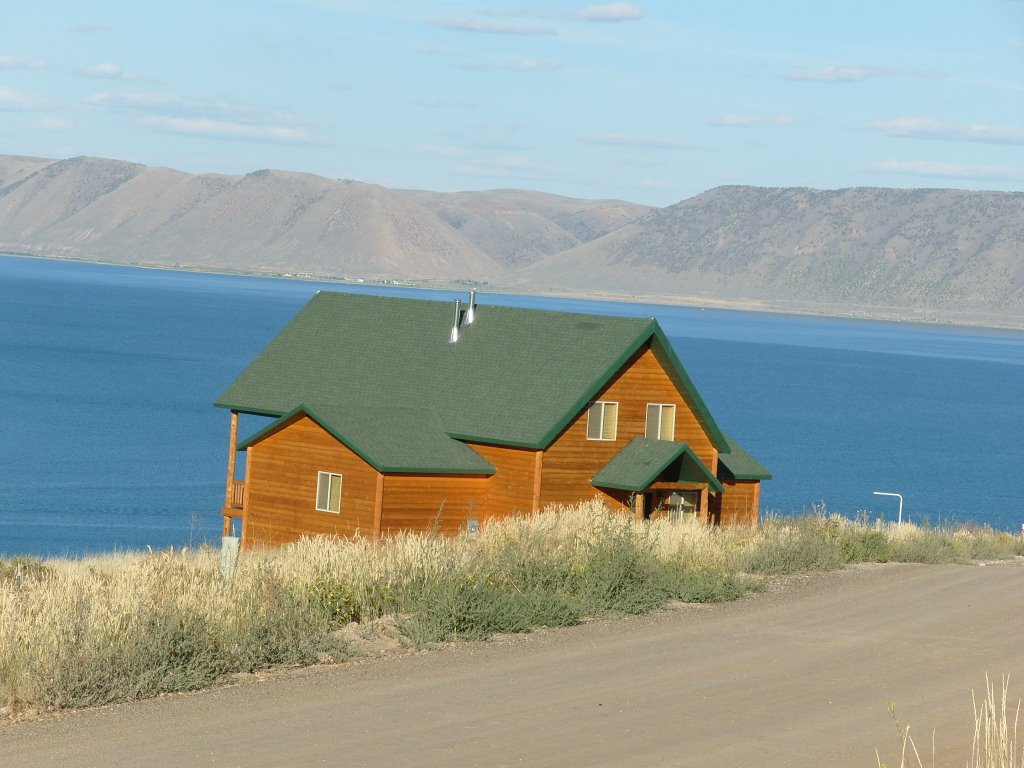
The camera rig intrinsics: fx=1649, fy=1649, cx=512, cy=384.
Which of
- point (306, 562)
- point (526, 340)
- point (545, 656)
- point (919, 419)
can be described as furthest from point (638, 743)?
point (919, 419)

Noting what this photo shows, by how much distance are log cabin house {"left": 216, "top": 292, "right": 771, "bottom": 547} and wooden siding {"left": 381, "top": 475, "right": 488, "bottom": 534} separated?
0.08ft

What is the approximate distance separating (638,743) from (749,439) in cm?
7565

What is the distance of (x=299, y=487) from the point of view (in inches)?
1105

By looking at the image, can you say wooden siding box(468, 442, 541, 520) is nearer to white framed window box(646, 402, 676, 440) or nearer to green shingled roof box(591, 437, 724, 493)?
green shingled roof box(591, 437, 724, 493)

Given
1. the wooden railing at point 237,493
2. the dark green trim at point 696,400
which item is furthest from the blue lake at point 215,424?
the dark green trim at point 696,400

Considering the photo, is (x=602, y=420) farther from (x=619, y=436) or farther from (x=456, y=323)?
(x=456, y=323)

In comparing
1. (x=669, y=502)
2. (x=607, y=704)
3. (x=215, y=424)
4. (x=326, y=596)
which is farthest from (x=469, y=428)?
(x=215, y=424)

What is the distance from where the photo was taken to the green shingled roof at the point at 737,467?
32.8 metres

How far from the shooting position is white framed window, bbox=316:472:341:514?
2734 cm

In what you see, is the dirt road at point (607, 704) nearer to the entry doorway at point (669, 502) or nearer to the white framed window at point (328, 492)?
the white framed window at point (328, 492)

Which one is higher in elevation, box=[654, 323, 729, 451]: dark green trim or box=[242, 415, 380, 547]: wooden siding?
box=[654, 323, 729, 451]: dark green trim

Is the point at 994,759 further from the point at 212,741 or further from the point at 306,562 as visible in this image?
the point at 306,562

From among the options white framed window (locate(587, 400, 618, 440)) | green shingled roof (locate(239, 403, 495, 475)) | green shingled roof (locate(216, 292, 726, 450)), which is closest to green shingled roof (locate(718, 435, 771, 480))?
green shingled roof (locate(216, 292, 726, 450))

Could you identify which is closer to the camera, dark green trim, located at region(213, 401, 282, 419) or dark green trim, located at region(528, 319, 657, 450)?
dark green trim, located at region(528, 319, 657, 450)
